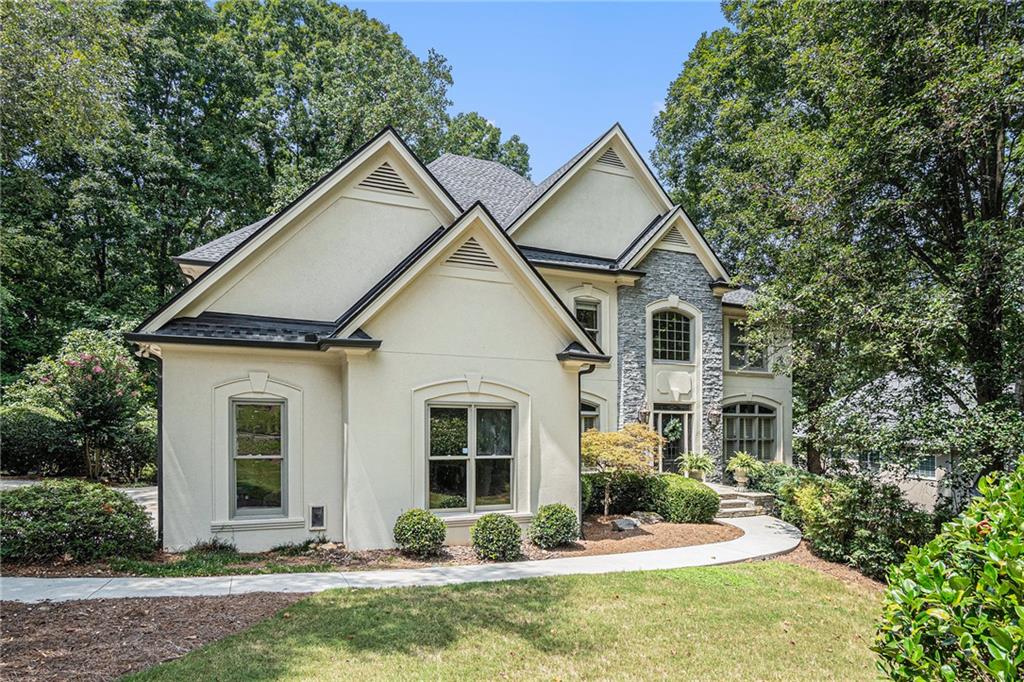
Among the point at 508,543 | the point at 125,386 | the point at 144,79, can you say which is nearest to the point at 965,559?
the point at 508,543

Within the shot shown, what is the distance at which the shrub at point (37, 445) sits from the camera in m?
17.8

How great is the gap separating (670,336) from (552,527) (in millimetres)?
9174

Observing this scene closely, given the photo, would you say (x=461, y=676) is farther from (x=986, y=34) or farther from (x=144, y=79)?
(x=144, y=79)

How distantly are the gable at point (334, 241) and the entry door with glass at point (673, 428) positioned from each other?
29.7 feet

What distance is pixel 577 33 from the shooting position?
13617mm

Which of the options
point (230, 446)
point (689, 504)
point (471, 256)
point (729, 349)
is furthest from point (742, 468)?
point (230, 446)

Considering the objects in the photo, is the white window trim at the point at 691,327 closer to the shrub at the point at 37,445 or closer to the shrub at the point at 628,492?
the shrub at the point at 628,492

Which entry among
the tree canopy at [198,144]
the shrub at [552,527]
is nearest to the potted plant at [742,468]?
the shrub at [552,527]

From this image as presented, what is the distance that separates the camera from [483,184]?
1836 cm

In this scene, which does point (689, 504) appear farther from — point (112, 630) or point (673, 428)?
point (112, 630)

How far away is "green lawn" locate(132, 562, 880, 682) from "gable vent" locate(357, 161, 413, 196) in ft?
25.9

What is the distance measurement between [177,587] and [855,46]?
14.4m

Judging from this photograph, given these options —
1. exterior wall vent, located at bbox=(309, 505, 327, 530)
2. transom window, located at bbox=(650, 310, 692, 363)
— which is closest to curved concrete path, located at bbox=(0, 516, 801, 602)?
exterior wall vent, located at bbox=(309, 505, 327, 530)

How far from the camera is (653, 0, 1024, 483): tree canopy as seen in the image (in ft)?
31.8
